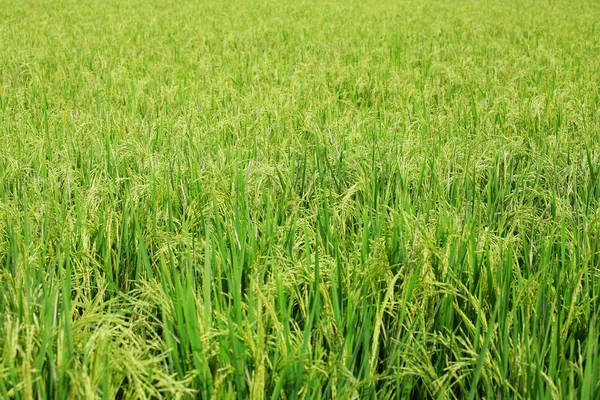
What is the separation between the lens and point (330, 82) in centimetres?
440

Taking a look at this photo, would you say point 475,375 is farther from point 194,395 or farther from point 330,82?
point 330,82

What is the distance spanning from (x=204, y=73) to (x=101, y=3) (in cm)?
788

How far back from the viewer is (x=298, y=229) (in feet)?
6.11

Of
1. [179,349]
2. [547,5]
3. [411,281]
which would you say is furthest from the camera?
[547,5]

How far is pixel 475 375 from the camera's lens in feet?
3.55

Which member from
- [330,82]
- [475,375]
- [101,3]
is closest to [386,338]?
[475,375]

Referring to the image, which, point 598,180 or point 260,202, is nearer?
point 260,202

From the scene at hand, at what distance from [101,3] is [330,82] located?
855cm

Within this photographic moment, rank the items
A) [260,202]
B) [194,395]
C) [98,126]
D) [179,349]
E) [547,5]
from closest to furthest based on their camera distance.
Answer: [194,395], [179,349], [260,202], [98,126], [547,5]

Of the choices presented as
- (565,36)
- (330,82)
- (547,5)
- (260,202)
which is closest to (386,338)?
(260,202)

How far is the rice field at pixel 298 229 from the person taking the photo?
110cm

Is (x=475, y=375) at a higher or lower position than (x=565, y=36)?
higher

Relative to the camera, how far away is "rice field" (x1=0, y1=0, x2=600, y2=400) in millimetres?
1104

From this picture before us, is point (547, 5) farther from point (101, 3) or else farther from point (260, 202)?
point (260, 202)
